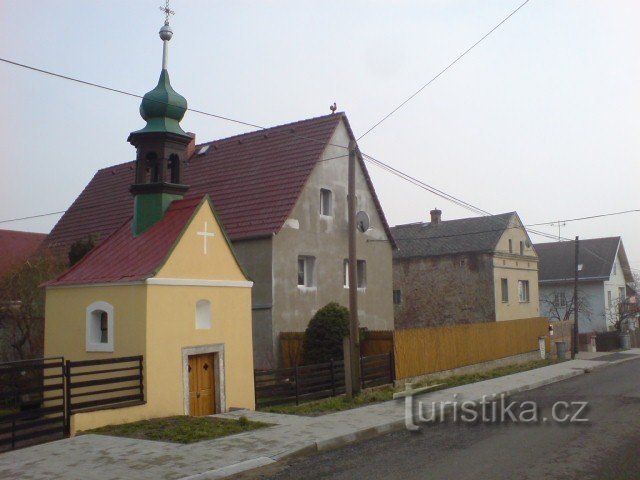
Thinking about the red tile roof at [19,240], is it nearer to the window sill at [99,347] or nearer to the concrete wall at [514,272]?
the window sill at [99,347]

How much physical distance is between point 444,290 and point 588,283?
54.9ft

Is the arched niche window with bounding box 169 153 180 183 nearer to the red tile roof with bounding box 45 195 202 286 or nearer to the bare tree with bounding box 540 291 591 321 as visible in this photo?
the red tile roof with bounding box 45 195 202 286

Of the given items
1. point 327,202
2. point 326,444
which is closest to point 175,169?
point 326,444

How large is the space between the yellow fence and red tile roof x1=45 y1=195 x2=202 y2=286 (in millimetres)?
8188

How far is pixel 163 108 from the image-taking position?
16.6 meters

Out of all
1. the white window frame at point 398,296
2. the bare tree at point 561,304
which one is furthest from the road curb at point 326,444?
the bare tree at point 561,304

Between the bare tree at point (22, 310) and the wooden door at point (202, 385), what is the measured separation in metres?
7.31

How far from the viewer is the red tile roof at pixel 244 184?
2306 cm

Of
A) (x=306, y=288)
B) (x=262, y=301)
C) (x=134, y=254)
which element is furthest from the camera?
(x=306, y=288)

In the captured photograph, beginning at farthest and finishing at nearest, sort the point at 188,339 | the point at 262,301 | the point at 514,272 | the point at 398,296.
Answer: the point at 398,296
the point at 514,272
the point at 262,301
the point at 188,339

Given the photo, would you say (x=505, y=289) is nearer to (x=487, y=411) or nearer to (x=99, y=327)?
(x=487, y=411)

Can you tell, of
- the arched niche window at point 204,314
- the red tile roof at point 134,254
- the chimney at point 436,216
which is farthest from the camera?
the chimney at point 436,216

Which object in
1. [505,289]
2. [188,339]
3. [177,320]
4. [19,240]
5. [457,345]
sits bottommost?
[457,345]

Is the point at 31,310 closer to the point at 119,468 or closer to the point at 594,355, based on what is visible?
the point at 119,468
